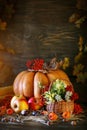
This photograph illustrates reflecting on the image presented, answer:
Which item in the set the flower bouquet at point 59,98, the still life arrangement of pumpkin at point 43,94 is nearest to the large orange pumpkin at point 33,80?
the still life arrangement of pumpkin at point 43,94

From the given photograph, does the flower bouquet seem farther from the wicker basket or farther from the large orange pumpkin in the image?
the large orange pumpkin

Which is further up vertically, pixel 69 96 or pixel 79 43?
pixel 79 43

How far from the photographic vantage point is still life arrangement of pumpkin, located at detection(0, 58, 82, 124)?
1590mm

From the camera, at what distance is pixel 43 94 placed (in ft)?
5.41

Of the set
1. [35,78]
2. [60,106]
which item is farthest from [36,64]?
[60,106]

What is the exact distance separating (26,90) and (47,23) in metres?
0.45

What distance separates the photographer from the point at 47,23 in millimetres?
1901

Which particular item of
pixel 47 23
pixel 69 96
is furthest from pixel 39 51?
pixel 69 96

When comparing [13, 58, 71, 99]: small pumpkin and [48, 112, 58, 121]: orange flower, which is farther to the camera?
[13, 58, 71, 99]: small pumpkin

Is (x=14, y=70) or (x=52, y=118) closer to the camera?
(x=52, y=118)

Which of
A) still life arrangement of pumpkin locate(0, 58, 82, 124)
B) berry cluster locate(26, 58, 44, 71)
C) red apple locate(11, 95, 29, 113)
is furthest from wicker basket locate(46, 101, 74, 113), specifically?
berry cluster locate(26, 58, 44, 71)

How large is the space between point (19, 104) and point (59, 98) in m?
0.23

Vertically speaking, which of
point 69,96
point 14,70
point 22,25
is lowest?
point 69,96

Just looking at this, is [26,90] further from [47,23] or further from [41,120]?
[47,23]
